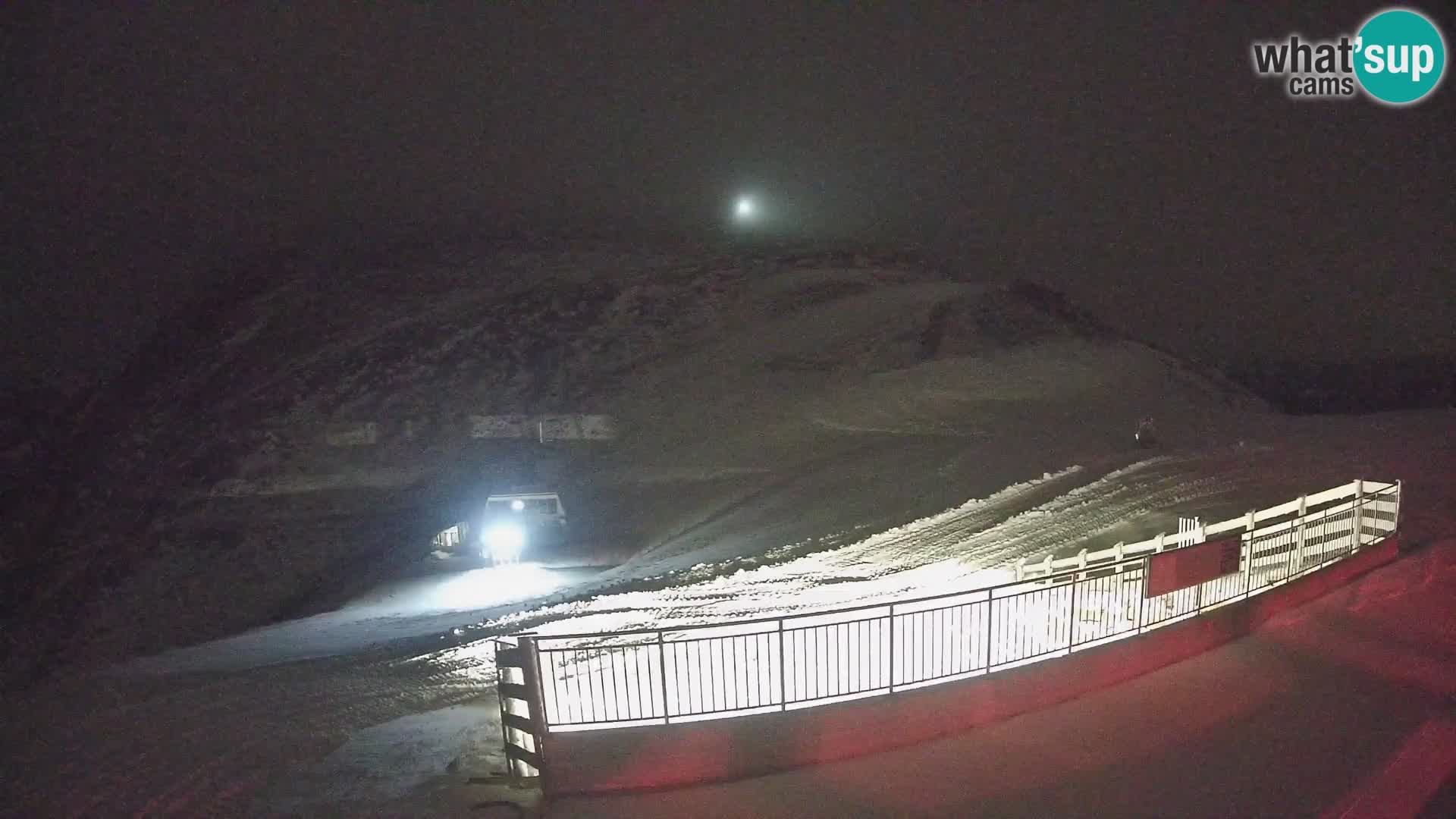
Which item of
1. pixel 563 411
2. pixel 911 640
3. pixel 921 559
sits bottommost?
pixel 921 559

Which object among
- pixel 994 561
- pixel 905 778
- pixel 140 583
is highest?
pixel 905 778

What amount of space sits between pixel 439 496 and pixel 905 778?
1905 cm

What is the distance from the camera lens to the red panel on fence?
7930 millimetres

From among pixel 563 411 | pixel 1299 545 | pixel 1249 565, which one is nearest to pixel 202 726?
pixel 1249 565

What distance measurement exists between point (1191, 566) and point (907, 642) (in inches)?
125

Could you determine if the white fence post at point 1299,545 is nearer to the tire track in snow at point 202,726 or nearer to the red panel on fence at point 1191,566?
the red panel on fence at point 1191,566

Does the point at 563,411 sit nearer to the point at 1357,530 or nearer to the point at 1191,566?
the point at 1191,566

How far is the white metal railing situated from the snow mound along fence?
0.02m

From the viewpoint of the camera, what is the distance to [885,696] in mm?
6680

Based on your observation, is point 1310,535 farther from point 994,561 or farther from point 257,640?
point 257,640

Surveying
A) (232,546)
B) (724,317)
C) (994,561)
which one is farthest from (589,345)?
(994,561)

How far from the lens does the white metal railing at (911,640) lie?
664 cm

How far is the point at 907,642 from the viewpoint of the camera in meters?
8.62

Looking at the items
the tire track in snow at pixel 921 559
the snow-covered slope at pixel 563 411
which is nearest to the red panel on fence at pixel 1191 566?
the tire track in snow at pixel 921 559
